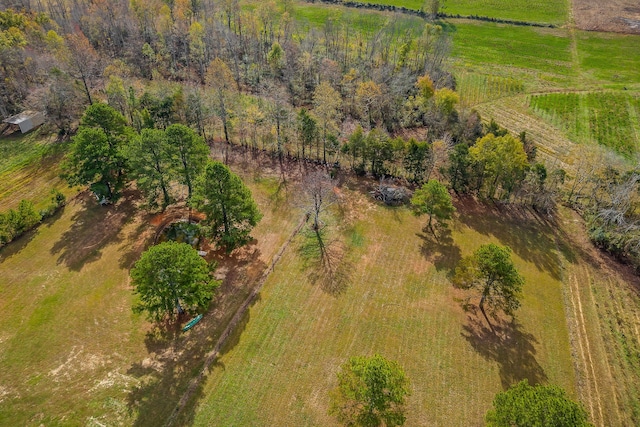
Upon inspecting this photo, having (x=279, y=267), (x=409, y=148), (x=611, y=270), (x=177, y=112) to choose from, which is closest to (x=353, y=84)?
(x=409, y=148)

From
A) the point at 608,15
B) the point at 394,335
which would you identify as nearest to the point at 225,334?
the point at 394,335

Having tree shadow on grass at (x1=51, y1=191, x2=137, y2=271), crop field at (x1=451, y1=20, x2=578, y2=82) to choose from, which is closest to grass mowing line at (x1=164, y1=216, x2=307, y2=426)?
tree shadow on grass at (x1=51, y1=191, x2=137, y2=271)

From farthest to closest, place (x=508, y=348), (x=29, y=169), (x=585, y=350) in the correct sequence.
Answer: (x=29, y=169) → (x=585, y=350) → (x=508, y=348)

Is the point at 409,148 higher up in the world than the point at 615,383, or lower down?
higher up

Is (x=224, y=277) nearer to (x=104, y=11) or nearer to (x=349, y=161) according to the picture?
(x=349, y=161)

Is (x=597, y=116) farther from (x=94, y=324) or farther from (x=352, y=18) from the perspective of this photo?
(x=94, y=324)

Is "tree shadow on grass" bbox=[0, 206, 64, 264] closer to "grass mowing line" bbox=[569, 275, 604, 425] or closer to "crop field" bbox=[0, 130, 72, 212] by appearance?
"crop field" bbox=[0, 130, 72, 212]
